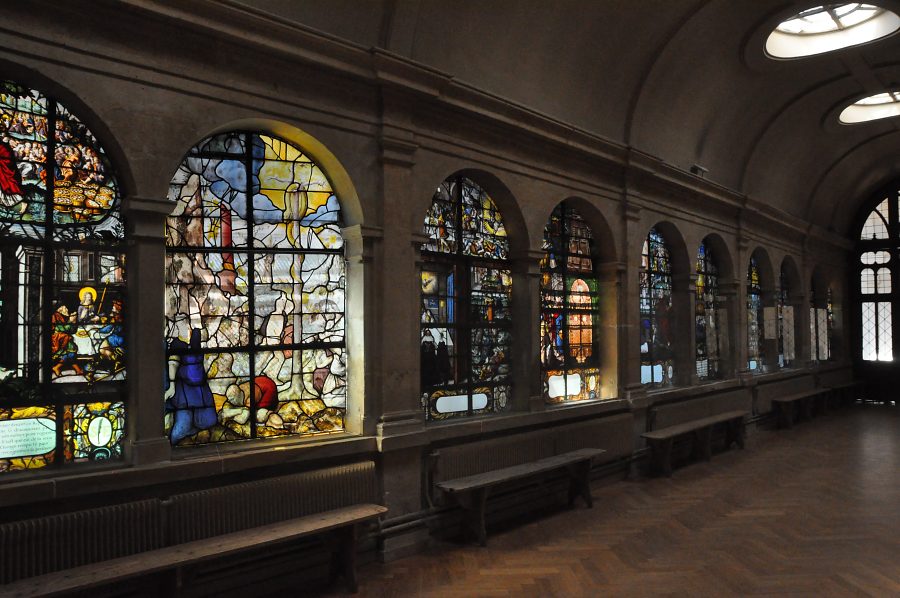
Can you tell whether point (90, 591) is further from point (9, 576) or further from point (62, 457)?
point (62, 457)

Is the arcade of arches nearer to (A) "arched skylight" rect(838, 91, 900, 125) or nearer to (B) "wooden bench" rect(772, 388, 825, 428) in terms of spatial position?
(A) "arched skylight" rect(838, 91, 900, 125)

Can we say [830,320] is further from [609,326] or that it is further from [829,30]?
[609,326]

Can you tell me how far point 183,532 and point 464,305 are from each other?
3664 millimetres

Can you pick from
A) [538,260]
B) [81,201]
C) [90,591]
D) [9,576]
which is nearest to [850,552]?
[538,260]

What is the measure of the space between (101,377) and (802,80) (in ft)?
38.4

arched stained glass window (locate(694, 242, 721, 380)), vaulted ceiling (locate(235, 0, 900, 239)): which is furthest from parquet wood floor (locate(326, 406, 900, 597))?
vaulted ceiling (locate(235, 0, 900, 239))

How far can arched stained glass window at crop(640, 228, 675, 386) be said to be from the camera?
10.3 meters

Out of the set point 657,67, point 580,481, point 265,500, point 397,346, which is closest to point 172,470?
point 265,500

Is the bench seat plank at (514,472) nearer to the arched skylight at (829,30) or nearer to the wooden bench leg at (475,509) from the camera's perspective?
the wooden bench leg at (475,509)

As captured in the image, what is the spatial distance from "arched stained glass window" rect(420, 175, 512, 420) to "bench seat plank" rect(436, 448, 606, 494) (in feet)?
2.43

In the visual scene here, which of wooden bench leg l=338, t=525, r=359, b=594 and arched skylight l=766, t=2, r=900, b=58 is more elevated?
arched skylight l=766, t=2, r=900, b=58

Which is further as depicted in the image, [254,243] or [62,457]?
[254,243]

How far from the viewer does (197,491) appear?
4793 mm

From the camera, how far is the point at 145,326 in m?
4.71
